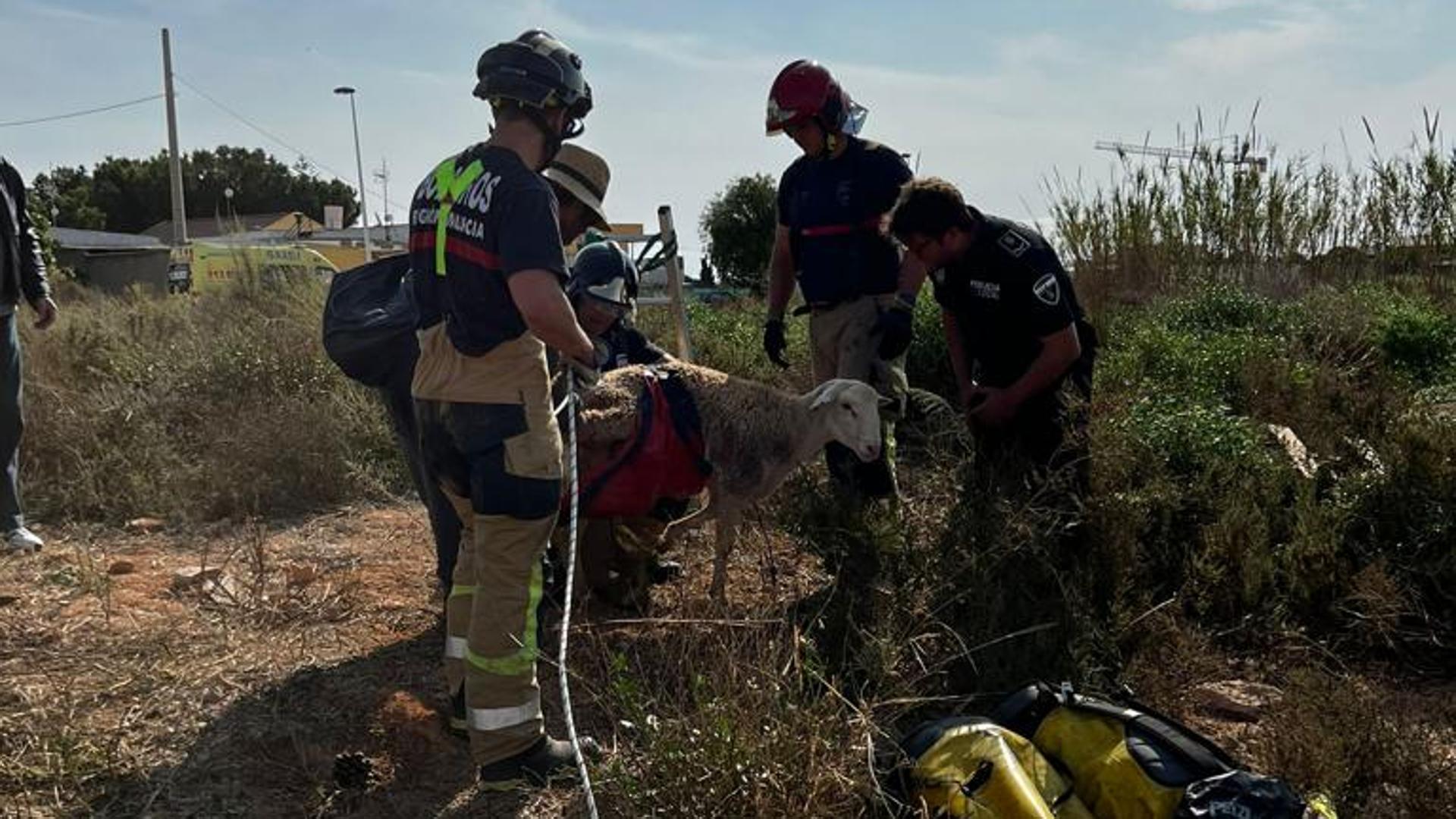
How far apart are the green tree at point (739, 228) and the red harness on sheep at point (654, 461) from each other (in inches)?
539

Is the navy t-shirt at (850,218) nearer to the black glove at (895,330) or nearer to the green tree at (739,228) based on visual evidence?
the black glove at (895,330)

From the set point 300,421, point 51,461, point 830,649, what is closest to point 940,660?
point 830,649

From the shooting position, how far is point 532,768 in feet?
10.4

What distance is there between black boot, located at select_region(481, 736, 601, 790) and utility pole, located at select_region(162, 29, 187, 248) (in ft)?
82.2

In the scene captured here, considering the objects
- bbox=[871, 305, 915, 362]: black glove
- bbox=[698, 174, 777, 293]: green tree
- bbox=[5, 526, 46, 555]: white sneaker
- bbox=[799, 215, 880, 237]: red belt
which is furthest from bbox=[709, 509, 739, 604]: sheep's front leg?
bbox=[698, 174, 777, 293]: green tree

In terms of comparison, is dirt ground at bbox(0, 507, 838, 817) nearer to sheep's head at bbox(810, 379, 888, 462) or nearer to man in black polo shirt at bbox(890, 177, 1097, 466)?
sheep's head at bbox(810, 379, 888, 462)

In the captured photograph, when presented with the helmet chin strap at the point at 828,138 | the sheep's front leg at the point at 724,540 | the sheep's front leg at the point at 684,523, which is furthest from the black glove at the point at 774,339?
the sheep's front leg at the point at 724,540

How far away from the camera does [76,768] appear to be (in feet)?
10.4

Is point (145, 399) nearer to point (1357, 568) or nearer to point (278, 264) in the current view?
point (278, 264)

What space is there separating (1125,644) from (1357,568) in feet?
3.67

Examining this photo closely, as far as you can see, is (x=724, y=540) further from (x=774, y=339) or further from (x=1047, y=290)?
(x=1047, y=290)

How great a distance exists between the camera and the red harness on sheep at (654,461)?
4.10m

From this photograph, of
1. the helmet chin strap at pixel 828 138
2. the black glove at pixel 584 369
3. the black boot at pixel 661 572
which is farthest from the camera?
the helmet chin strap at pixel 828 138

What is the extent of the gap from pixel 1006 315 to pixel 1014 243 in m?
0.29
